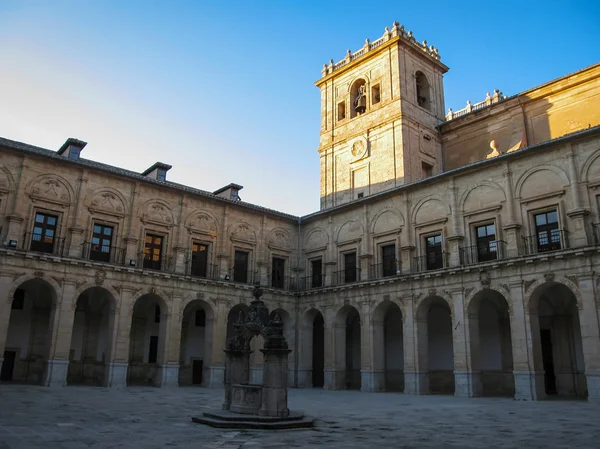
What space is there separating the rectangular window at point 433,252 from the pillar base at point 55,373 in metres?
16.6

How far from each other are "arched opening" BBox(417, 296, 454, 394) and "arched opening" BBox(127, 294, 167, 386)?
1269 cm

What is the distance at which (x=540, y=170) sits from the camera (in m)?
21.5

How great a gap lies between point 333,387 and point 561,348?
11.0 m

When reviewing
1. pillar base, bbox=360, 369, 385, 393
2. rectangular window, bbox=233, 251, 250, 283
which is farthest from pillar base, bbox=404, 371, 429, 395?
rectangular window, bbox=233, 251, 250, 283

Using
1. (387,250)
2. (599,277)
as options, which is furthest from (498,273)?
(387,250)

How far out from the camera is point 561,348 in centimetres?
2252

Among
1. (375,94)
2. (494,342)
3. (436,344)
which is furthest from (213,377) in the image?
(375,94)

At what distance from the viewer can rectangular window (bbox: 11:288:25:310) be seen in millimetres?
24500

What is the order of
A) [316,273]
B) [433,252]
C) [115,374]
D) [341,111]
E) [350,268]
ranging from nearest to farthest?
[115,374], [433,252], [350,268], [316,273], [341,111]

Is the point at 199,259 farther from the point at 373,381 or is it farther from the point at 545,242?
the point at 545,242

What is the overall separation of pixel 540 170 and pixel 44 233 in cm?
2105

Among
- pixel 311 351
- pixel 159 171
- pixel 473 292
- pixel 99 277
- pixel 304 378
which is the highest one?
pixel 159 171

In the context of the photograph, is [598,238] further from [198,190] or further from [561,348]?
[198,190]

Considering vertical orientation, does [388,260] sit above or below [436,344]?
above
